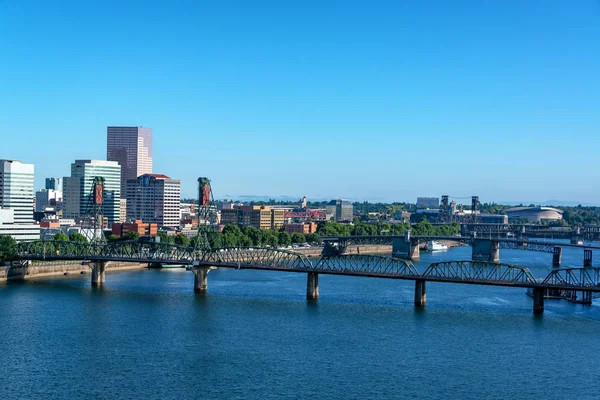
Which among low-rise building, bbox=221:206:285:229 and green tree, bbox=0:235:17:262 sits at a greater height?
low-rise building, bbox=221:206:285:229

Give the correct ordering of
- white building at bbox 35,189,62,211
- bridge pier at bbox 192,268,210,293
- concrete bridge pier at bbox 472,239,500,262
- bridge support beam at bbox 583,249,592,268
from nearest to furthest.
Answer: bridge pier at bbox 192,268,210,293 < bridge support beam at bbox 583,249,592,268 < concrete bridge pier at bbox 472,239,500,262 < white building at bbox 35,189,62,211

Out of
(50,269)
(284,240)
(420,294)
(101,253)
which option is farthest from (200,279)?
(284,240)

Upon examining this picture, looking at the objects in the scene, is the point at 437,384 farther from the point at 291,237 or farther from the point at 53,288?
the point at 291,237

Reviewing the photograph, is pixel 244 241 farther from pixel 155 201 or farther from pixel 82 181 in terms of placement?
pixel 82 181

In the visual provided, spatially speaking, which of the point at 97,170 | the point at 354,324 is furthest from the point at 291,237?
the point at 354,324

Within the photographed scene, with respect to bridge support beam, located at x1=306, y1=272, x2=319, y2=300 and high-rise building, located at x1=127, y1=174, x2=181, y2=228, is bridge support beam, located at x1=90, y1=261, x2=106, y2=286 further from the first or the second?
high-rise building, located at x1=127, y1=174, x2=181, y2=228

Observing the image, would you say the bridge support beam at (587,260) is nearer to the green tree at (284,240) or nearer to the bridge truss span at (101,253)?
the bridge truss span at (101,253)

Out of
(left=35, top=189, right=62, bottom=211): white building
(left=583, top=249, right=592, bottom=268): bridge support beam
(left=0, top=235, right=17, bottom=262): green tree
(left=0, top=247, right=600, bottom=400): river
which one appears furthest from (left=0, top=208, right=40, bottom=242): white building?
(left=35, top=189, right=62, bottom=211): white building
